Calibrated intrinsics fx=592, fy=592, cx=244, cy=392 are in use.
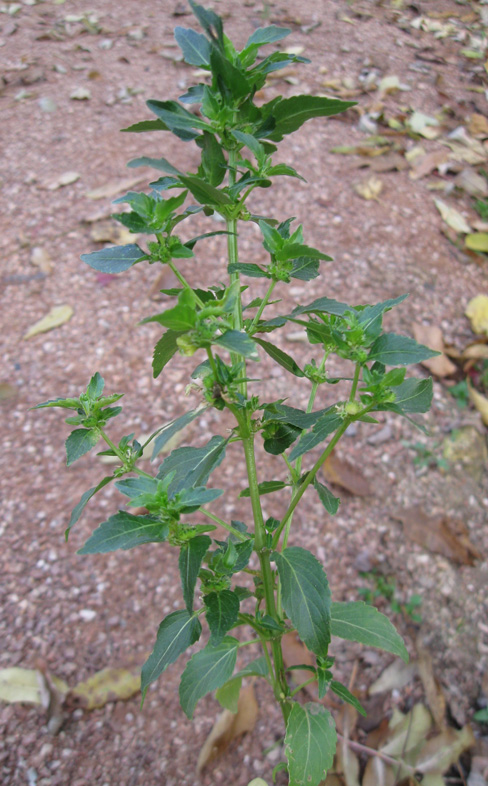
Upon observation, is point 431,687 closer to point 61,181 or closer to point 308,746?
point 308,746

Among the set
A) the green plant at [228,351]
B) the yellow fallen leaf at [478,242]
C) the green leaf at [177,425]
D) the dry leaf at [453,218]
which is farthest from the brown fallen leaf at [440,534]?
the dry leaf at [453,218]

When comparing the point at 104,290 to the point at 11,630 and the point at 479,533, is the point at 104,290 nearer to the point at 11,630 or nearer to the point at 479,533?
the point at 11,630

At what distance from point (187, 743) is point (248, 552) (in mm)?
810

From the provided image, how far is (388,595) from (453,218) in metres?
1.76

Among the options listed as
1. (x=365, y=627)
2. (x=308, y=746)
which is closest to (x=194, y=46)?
(x=365, y=627)

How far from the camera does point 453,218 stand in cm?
265

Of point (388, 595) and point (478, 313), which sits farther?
point (478, 313)

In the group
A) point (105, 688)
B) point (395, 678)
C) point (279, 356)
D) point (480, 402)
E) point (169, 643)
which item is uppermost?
point (279, 356)

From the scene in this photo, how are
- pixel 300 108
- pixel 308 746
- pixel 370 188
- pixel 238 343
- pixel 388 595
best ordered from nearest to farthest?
pixel 238 343
pixel 300 108
pixel 308 746
pixel 388 595
pixel 370 188

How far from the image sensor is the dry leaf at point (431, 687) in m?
1.45

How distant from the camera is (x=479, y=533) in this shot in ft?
5.87

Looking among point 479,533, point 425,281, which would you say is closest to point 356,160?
point 425,281

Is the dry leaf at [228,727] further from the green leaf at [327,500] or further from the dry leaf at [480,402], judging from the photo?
the dry leaf at [480,402]

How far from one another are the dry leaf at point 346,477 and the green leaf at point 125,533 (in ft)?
3.89
